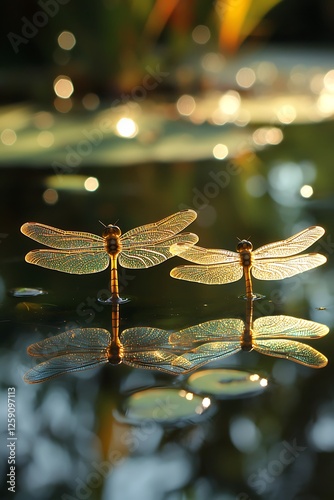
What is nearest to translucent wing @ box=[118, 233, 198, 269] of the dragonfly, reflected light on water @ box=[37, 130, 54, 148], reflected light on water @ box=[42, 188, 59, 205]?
the dragonfly

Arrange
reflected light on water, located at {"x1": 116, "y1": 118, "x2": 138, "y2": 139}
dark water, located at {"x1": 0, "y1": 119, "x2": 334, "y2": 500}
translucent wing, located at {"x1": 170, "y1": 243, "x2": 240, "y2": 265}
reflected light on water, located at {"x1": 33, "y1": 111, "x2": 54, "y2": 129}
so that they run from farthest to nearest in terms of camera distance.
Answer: reflected light on water, located at {"x1": 33, "y1": 111, "x2": 54, "y2": 129}
reflected light on water, located at {"x1": 116, "y1": 118, "x2": 138, "y2": 139}
translucent wing, located at {"x1": 170, "y1": 243, "x2": 240, "y2": 265}
dark water, located at {"x1": 0, "y1": 119, "x2": 334, "y2": 500}

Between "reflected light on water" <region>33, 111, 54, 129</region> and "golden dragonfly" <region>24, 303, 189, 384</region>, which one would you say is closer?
"golden dragonfly" <region>24, 303, 189, 384</region>

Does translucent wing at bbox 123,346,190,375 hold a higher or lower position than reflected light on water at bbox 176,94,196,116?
lower

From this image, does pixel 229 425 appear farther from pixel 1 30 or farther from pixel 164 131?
pixel 1 30

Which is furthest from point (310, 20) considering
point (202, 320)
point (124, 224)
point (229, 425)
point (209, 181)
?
point (229, 425)

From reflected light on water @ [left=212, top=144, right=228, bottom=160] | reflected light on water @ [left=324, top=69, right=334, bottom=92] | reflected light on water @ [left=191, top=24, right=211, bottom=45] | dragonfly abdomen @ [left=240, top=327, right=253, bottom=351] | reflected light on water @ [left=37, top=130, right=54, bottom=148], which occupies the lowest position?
dragonfly abdomen @ [left=240, top=327, right=253, bottom=351]

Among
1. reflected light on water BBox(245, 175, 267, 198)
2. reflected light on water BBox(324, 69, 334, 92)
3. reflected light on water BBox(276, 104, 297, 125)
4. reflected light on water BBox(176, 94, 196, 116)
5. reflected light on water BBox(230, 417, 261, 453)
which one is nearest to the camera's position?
reflected light on water BBox(230, 417, 261, 453)

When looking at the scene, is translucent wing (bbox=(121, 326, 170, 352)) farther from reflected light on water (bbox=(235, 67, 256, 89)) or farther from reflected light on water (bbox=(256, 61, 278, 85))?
reflected light on water (bbox=(256, 61, 278, 85))
